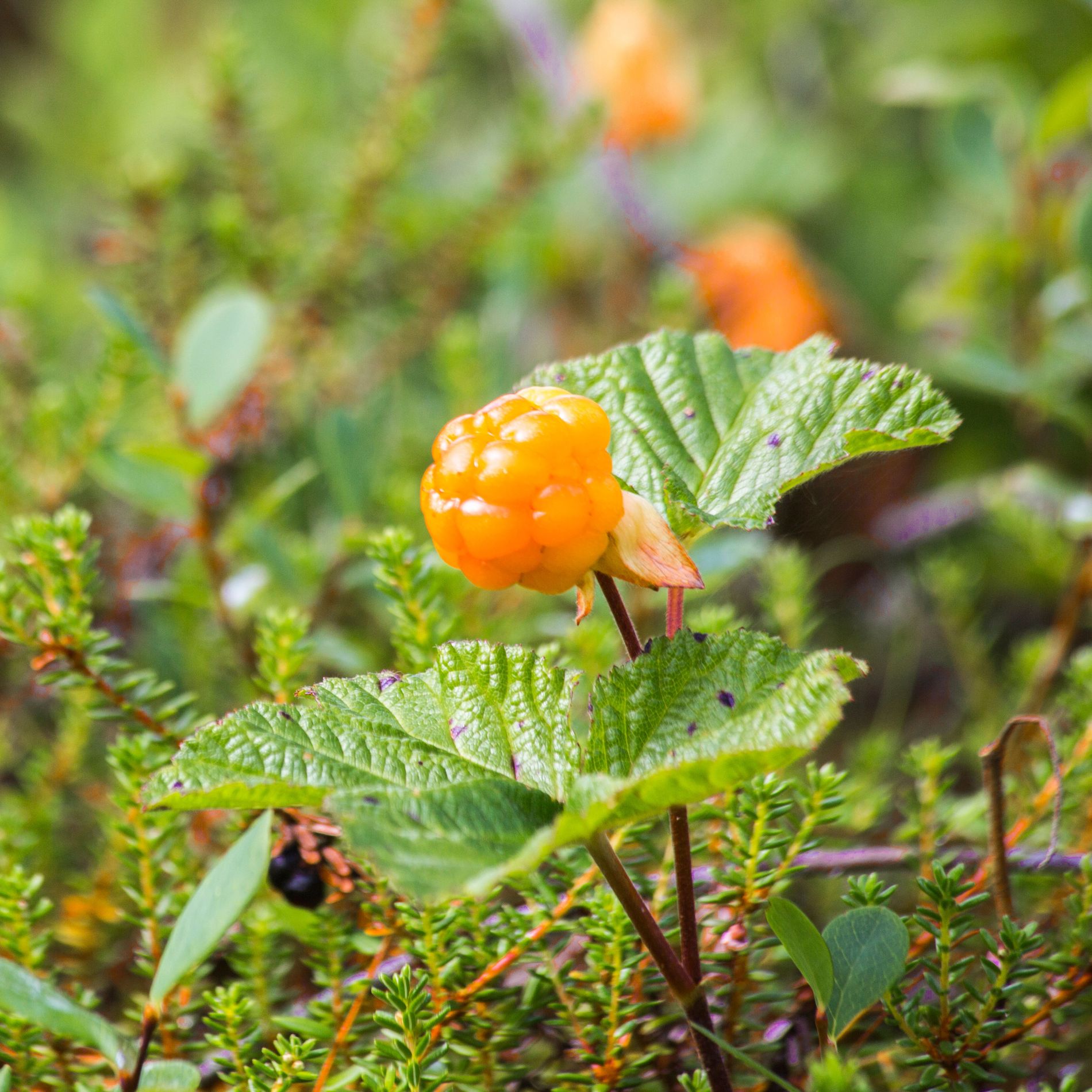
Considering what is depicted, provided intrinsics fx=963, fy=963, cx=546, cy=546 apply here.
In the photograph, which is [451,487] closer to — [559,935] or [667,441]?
[667,441]

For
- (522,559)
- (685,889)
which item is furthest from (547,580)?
(685,889)

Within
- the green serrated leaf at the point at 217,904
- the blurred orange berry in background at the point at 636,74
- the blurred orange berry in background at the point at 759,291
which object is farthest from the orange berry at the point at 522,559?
the blurred orange berry in background at the point at 636,74

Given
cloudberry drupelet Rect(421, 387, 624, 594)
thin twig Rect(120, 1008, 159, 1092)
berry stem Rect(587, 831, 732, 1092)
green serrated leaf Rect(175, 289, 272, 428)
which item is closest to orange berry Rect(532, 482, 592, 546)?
cloudberry drupelet Rect(421, 387, 624, 594)

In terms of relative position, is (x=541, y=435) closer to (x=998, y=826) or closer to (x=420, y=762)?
(x=420, y=762)

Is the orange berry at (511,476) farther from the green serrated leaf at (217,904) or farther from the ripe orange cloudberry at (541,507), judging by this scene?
the green serrated leaf at (217,904)

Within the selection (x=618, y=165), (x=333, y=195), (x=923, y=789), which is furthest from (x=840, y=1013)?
(x=618, y=165)

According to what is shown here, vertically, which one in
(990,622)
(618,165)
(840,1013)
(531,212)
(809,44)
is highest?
(809,44)
